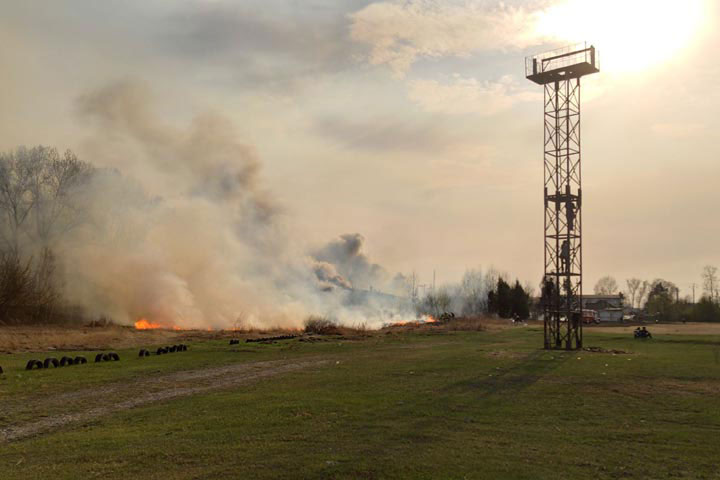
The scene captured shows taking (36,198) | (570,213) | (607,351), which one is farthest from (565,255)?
(36,198)

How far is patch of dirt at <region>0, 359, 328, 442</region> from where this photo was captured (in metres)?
17.0

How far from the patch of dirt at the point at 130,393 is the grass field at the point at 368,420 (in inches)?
3.7

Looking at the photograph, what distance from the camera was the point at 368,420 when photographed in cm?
1608

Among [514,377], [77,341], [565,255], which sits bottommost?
[77,341]

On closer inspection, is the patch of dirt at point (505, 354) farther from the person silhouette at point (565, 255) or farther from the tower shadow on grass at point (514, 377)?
the person silhouette at point (565, 255)

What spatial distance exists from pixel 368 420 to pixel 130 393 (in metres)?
11.3

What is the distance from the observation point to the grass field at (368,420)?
11.6 meters

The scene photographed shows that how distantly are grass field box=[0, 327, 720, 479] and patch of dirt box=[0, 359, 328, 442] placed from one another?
93 millimetres

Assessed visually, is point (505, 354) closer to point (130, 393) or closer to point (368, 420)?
point (368, 420)

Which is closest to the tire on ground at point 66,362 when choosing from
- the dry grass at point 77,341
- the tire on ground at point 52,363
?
the tire on ground at point 52,363

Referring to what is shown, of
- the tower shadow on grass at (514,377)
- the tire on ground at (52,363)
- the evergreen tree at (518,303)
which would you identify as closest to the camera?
the tower shadow on grass at (514,377)

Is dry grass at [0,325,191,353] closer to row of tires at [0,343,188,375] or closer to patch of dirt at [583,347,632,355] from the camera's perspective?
row of tires at [0,343,188,375]

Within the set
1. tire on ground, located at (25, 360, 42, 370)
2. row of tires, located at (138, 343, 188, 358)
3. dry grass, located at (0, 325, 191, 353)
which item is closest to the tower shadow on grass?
tire on ground, located at (25, 360, 42, 370)

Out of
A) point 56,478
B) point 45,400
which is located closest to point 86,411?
point 45,400
